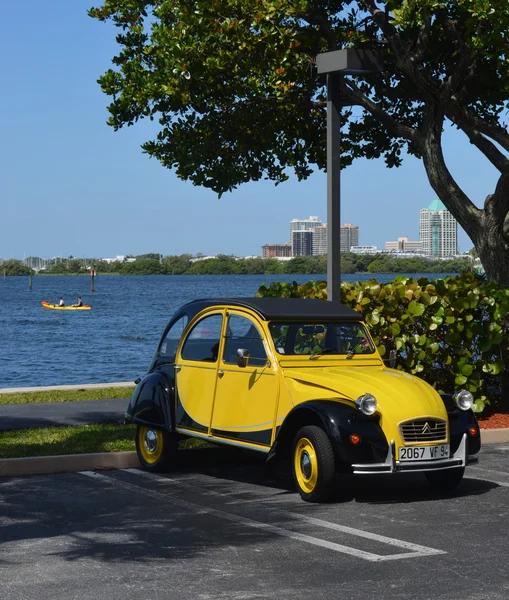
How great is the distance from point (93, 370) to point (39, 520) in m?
36.2

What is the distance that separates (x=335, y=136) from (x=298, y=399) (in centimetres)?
474

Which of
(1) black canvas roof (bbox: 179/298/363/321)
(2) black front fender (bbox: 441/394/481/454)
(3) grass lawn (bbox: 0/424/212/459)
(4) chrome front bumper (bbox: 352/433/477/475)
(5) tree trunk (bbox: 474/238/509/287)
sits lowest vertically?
(3) grass lawn (bbox: 0/424/212/459)

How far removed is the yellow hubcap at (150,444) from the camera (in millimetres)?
10656

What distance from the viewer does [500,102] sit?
56.7 ft

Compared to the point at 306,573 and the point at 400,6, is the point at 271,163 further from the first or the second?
the point at 306,573

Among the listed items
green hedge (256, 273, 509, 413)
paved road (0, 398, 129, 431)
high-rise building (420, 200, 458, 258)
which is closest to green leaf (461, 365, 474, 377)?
green hedge (256, 273, 509, 413)

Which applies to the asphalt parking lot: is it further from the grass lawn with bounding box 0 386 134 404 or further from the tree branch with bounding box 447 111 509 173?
the tree branch with bounding box 447 111 509 173

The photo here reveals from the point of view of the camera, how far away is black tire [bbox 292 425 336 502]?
8.80 meters

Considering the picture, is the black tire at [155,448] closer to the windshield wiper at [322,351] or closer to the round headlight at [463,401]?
the windshield wiper at [322,351]

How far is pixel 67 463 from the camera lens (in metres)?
10.5

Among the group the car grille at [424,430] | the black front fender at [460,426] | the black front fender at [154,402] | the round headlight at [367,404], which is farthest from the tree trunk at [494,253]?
the round headlight at [367,404]

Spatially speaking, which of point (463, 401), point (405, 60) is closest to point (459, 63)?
point (405, 60)

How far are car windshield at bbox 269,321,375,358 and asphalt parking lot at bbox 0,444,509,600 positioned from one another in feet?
4.11

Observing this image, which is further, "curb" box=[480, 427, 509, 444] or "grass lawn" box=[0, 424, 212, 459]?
"curb" box=[480, 427, 509, 444]
